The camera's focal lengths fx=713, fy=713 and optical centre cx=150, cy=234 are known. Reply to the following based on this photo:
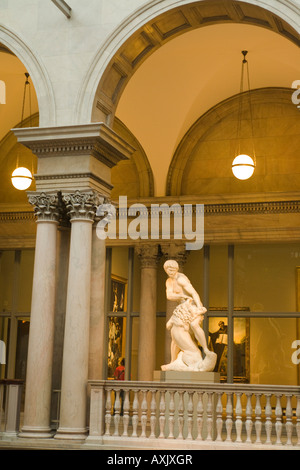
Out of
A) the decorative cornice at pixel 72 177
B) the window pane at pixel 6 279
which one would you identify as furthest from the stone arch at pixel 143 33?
the window pane at pixel 6 279

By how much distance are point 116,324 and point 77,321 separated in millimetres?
6277

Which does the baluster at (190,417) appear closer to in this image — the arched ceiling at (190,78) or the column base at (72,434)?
the column base at (72,434)

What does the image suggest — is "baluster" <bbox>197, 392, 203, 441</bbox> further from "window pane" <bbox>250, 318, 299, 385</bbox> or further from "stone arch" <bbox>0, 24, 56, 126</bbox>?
"window pane" <bbox>250, 318, 299, 385</bbox>

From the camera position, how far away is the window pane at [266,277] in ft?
Result: 55.7

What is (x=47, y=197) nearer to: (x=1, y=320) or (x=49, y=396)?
(x=49, y=396)

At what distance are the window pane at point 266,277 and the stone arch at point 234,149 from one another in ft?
4.89

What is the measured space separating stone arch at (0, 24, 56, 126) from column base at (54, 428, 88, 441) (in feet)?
17.4

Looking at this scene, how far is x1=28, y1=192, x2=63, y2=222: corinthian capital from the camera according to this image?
12.6m

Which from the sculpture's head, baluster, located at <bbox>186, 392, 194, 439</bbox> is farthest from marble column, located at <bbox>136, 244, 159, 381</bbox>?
baluster, located at <bbox>186, 392, 194, 439</bbox>

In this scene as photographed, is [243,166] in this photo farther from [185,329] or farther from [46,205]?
[46,205]

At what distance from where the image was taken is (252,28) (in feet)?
48.5

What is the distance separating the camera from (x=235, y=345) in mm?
17016

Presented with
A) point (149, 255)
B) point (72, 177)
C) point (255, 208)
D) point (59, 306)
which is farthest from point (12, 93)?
point (59, 306)

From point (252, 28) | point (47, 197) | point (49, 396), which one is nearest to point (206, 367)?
point (49, 396)
